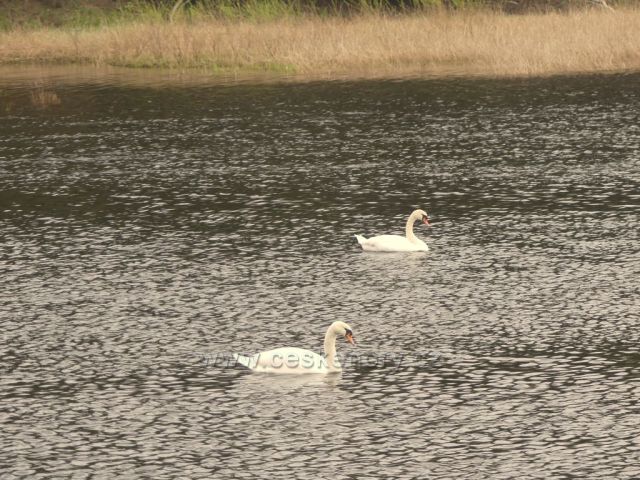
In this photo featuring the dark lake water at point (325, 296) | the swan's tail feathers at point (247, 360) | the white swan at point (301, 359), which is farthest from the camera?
the swan's tail feathers at point (247, 360)

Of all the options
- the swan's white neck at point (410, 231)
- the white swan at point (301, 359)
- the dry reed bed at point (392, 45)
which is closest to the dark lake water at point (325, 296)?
the white swan at point (301, 359)

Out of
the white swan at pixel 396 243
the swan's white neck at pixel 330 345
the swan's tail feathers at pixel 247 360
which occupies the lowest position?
the white swan at pixel 396 243

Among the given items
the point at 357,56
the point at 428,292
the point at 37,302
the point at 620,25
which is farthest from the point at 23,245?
the point at 620,25

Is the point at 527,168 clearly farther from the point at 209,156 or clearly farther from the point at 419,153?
the point at 209,156

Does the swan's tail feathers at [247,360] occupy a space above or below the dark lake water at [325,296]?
above

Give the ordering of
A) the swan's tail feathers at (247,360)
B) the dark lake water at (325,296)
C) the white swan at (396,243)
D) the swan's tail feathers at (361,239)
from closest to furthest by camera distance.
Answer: the dark lake water at (325,296) → the swan's tail feathers at (247,360) → the white swan at (396,243) → the swan's tail feathers at (361,239)

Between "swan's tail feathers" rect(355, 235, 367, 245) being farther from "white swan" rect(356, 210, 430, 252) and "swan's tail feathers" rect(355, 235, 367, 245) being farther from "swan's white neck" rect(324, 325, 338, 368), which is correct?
"swan's white neck" rect(324, 325, 338, 368)

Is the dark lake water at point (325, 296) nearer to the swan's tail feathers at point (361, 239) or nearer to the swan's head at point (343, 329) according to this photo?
the swan's tail feathers at point (361, 239)

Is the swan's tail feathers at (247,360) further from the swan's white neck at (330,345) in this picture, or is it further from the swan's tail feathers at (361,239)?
the swan's tail feathers at (361,239)

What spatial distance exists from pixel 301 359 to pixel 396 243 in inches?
231

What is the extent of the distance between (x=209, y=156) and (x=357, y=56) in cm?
1395

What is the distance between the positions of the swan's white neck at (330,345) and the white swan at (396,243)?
5.67m

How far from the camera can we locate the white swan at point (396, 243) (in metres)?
19.3

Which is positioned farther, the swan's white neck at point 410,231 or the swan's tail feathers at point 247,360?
the swan's white neck at point 410,231
